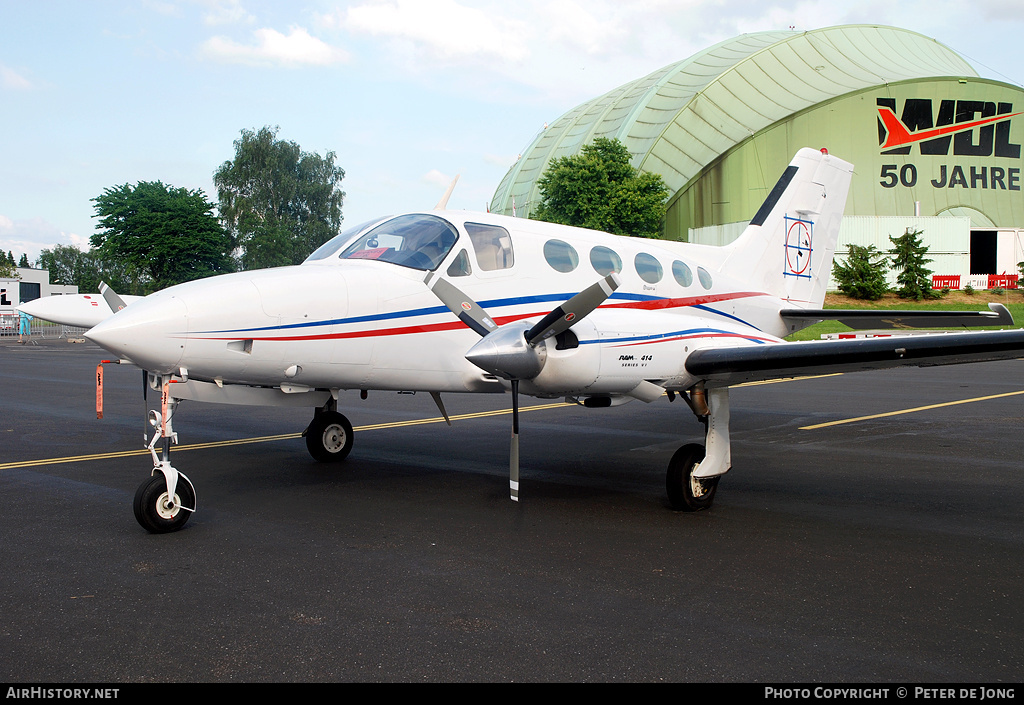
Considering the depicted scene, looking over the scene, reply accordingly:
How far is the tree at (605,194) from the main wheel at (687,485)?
48848 mm

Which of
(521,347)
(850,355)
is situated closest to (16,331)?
(521,347)

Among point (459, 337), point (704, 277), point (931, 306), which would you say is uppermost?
point (931, 306)

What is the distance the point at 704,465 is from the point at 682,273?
10.2 ft

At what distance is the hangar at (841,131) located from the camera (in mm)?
60750

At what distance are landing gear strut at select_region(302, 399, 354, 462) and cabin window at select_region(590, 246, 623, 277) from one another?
11.4 feet

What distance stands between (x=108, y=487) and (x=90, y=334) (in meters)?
2.81

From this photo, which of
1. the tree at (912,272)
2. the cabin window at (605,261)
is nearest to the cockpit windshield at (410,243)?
the cabin window at (605,261)

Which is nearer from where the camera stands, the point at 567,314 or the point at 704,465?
the point at 567,314

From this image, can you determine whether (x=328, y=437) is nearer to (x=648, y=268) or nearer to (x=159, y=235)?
(x=648, y=268)

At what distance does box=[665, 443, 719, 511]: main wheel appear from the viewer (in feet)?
22.5

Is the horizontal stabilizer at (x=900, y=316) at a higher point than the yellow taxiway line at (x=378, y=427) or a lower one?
higher

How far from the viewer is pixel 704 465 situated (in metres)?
6.93

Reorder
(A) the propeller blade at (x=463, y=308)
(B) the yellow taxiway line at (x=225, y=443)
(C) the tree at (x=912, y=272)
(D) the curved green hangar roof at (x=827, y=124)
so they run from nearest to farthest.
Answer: (A) the propeller blade at (x=463, y=308) → (B) the yellow taxiway line at (x=225, y=443) → (C) the tree at (x=912, y=272) → (D) the curved green hangar roof at (x=827, y=124)

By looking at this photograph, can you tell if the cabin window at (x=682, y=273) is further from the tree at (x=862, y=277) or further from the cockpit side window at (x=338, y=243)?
the tree at (x=862, y=277)
